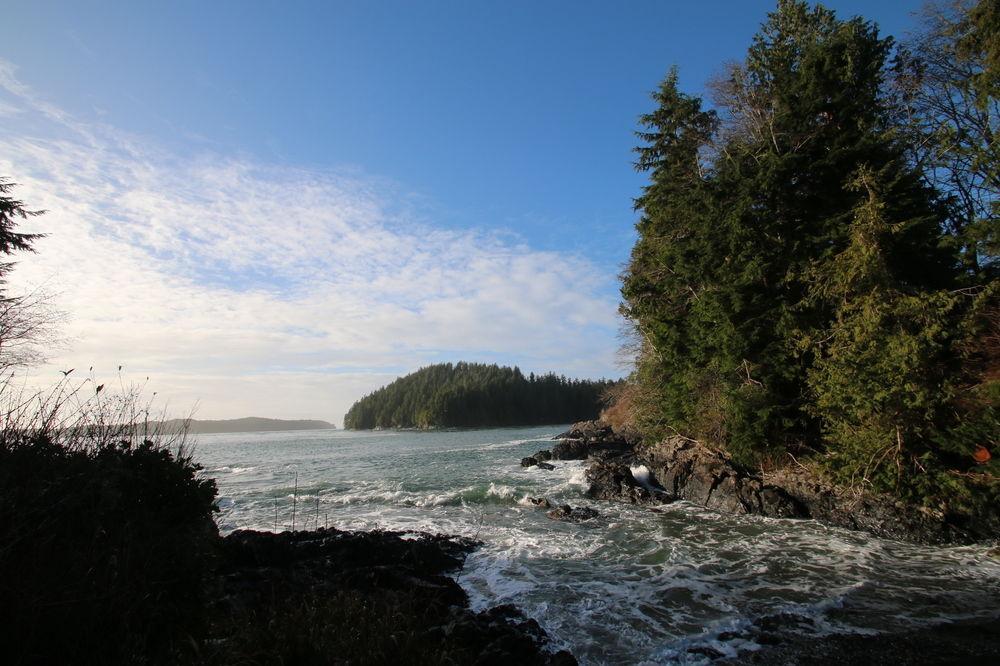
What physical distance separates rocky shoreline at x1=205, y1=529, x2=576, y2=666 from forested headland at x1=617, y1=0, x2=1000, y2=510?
1153 centimetres

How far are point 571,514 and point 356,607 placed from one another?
11.0 m

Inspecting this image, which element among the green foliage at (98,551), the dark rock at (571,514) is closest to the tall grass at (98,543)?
the green foliage at (98,551)

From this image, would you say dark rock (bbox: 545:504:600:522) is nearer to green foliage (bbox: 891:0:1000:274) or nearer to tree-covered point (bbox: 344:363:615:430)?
green foliage (bbox: 891:0:1000:274)

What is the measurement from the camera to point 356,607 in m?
6.32

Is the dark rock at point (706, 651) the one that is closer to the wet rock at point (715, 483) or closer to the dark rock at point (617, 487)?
the wet rock at point (715, 483)

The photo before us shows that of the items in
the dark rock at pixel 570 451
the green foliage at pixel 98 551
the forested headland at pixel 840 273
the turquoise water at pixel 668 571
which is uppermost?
the forested headland at pixel 840 273

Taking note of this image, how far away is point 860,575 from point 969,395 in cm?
617

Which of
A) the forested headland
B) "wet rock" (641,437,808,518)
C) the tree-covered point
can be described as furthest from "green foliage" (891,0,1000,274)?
the tree-covered point

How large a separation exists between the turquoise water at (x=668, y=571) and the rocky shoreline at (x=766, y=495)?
31.4 inches

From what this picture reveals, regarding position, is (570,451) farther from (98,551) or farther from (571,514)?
(98,551)

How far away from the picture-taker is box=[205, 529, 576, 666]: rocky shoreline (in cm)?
495

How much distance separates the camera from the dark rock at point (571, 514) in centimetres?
1594

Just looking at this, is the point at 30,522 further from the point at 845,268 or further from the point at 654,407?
the point at 654,407

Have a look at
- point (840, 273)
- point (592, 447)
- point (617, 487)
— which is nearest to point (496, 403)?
point (592, 447)
